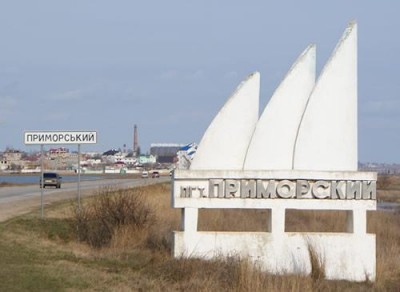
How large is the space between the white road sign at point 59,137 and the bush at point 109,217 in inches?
128

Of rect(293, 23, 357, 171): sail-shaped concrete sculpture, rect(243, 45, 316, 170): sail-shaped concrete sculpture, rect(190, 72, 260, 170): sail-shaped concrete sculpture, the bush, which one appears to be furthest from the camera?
the bush

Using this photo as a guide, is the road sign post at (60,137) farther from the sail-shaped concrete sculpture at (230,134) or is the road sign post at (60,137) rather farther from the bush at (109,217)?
the sail-shaped concrete sculpture at (230,134)

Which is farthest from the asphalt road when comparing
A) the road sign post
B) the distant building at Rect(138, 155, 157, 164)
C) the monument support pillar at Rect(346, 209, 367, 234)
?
the distant building at Rect(138, 155, 157, 164)

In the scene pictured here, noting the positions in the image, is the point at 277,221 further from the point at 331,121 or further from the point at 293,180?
the point at 331,121

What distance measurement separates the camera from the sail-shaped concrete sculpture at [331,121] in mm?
16797

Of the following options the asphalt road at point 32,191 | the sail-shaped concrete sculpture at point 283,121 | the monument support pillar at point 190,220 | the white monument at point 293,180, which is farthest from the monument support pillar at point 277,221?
the asphalt road at point 32,191

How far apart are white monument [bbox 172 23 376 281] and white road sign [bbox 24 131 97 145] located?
8.83m

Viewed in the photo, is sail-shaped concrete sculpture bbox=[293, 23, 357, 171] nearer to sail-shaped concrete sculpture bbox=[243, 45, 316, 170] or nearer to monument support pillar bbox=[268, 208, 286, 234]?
sail-shaped concrete sculpture bbox=[243, 45, 316, 170]

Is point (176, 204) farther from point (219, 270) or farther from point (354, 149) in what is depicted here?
point (354, 149)

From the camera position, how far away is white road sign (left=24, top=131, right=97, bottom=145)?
83.1 feet

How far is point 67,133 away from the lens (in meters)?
25.4

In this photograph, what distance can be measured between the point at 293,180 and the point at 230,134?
5.22 feet

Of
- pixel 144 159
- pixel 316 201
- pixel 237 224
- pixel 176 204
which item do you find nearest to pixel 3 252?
pixel 176 204

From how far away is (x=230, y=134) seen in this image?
17203mm
